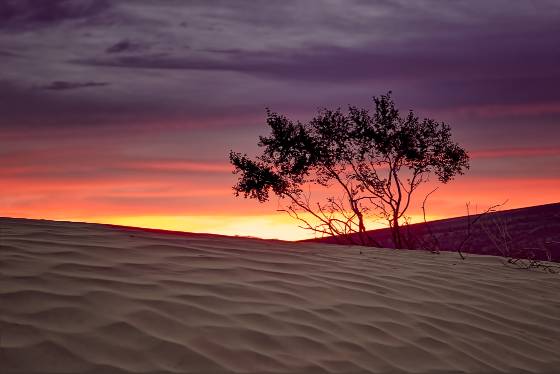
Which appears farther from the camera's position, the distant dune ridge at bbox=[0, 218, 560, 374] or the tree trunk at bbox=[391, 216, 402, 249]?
the tree trunk at bbox=[391, 216, 402, 249]

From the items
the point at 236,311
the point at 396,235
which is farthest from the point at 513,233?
the point at 236,311

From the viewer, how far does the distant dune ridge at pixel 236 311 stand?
3.65 metres

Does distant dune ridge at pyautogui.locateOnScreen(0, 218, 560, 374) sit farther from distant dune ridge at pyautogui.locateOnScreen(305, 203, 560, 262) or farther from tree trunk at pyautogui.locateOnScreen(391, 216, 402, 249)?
distant dune ridge at pyautogui.locateOnScreen(305, 203, 560, 262)

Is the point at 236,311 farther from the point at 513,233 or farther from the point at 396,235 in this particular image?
the point at 513,233

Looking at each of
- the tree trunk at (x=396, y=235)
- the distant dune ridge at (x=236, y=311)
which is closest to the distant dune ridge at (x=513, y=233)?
the tree trunk at (x=396, y=235)

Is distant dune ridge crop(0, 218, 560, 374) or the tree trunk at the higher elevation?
the tree trunk

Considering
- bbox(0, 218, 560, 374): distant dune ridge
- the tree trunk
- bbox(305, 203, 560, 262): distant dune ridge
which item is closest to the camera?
bbox(0, 218, 560, 374): distant dune ridge

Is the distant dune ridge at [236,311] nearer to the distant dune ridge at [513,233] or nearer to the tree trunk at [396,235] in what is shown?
the tree trunk at [396,235]

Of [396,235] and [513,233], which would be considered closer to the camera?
[396,235]

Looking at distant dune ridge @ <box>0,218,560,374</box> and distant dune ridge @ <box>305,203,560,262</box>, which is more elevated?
distant dune ridge @ <box>305,203,560,262</box>

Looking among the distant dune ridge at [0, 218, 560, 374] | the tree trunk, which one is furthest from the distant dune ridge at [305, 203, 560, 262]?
the distant dune ridge at [0, 218, 560, 374]

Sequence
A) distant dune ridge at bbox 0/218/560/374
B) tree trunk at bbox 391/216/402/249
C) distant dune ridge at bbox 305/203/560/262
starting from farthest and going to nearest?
distant dune ridge at bbox 305/203/560/262, tree trunk at bbox 391/216/402/249, distant dune ridge at bbox 0/218/560/374

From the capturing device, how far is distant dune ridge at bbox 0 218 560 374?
3648 mm

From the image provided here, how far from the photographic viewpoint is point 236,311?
4418mm
